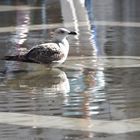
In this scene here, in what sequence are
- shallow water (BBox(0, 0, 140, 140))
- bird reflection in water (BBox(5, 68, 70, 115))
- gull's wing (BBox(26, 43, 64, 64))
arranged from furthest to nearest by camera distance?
gull's wing (BBox(26, 43, 64, 64)), bird reflection in water (BBox(5, 68, 70, 115)), shallow water (BBox(0, 0, 140, 140))

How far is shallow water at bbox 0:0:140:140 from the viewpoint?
294 inches

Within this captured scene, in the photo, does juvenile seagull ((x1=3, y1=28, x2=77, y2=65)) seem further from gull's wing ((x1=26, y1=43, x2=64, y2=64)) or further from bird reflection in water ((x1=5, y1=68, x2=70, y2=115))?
bird reflection in water ((x1=5, y1=68, x2=70, y2=115))

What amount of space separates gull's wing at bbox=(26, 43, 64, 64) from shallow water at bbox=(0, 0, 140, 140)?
0.24m

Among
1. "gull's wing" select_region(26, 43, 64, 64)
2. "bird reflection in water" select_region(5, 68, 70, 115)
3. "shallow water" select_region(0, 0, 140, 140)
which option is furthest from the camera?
"gull's wing" select_region(26, 43, 64, 64)

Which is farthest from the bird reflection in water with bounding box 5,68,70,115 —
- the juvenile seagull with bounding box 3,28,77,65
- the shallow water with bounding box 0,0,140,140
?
the juvenile seagull with bounding box 3,28,77,65

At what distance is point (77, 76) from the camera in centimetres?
977

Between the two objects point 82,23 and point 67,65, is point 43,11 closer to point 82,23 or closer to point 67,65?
point 82,23

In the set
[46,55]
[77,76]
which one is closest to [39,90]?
[77,76]

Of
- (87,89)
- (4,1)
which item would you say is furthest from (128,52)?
(4,1)

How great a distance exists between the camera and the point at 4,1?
24.3m

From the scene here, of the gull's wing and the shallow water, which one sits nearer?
the shallow water

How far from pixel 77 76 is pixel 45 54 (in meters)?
0.63

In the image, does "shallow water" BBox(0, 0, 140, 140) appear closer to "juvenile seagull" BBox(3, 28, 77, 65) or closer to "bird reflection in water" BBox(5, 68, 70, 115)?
"bird reflection in water" BBox(5, 68, 70, 115)

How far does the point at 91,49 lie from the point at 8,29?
3809mm
